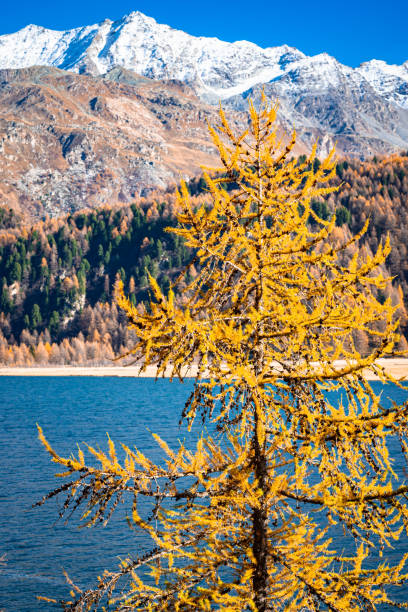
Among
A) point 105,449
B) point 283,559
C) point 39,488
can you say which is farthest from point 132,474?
point 105,449

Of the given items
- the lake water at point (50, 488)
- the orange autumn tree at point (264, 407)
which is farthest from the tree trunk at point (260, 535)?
the lake water at point (50, 488)

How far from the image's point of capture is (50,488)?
1517 inches

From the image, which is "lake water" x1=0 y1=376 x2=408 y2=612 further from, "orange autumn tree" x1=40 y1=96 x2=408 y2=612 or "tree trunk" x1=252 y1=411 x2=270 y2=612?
"tree trunk" x1=252 y1=411 x2=270 y2=612

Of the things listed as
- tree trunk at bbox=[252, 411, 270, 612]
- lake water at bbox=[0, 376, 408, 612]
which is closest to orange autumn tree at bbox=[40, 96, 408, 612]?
tree trunk at bbox=[252, 411, 270, 612]

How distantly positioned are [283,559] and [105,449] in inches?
1791

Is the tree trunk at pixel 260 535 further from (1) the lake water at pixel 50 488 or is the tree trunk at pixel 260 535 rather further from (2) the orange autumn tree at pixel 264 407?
(1) the lake water at pixel 50 488

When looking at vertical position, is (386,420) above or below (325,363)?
below

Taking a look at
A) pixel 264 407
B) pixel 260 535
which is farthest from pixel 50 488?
pixel 264 407

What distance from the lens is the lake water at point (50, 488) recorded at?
25.6m

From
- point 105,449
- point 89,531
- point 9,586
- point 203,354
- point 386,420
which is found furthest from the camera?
point 105,449

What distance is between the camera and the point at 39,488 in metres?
38.8

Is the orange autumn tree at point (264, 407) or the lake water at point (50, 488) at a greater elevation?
the orange autumn tree at point (264, 407)

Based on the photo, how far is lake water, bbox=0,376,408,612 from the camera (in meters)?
25.6

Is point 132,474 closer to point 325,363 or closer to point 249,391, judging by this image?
point 249,391
